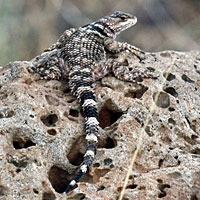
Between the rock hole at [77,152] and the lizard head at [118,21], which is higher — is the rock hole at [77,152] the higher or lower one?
the lower one

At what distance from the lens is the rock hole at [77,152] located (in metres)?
3.32

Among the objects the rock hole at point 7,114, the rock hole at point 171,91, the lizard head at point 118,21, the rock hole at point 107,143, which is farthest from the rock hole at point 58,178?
the lizard head at point 118,21

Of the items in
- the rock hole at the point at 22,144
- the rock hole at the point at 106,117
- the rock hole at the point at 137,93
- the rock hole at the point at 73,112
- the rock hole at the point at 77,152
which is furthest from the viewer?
the rock hole at the point at 137,93

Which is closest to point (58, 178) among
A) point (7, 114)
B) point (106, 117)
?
point (7, 114)

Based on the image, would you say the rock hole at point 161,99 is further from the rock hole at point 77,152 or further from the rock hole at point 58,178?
the rock hole at point 58,178

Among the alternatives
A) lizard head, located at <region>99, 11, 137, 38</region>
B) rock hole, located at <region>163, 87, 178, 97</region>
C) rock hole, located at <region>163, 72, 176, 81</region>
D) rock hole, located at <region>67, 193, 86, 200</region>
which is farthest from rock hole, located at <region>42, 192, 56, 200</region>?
lizard head, located at <region>99, 11, 137, 38</region>

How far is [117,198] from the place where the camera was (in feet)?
9.39

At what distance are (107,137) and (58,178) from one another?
490mm

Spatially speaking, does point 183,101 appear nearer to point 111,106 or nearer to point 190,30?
point 111,106

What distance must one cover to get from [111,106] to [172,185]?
97cm

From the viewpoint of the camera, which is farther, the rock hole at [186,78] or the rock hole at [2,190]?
Answer: the rock hole at [186,78]

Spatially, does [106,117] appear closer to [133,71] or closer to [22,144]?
[133,71]

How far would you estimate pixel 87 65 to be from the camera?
406 cm

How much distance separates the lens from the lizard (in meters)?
3.42
